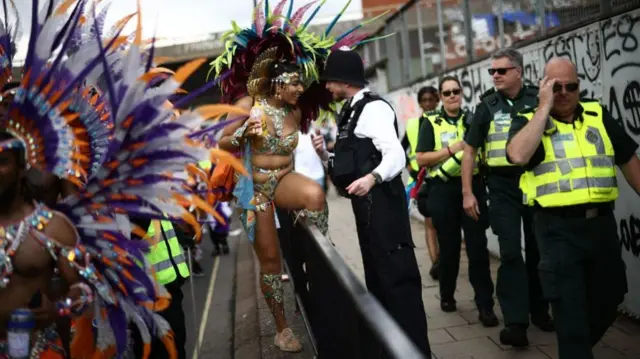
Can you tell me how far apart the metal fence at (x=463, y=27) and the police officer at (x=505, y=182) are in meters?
0.98

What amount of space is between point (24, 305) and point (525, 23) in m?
6.04

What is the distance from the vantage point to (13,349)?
2830 millimetres

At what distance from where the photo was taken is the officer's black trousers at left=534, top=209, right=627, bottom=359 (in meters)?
4.18

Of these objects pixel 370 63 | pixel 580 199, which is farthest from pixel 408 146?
pixel 370 63

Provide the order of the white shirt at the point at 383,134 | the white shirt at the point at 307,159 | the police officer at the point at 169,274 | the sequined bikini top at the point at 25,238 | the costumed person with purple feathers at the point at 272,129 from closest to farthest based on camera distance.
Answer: the sequined bikini top at the point at 25,238
the police officer at the point at 169,274
the white shirt at the point at 383,134
the costumed person with purple feathers at the point at 272,129
the white shirt at the point at 307,159

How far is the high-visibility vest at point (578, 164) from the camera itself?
168 inches

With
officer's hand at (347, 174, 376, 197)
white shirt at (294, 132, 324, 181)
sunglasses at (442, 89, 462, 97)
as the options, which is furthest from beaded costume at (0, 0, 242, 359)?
white shirt at (294, 132, 324, 181)

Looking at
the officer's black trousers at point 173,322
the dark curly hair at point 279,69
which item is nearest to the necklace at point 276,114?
the dark curly hair at point 279,69

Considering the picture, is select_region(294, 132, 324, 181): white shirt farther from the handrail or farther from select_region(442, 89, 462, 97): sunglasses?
the handrail

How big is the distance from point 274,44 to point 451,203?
2.15 meters

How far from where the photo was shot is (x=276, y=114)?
211 inches

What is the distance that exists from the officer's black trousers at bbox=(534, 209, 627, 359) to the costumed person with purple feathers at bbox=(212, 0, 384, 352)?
168 cm

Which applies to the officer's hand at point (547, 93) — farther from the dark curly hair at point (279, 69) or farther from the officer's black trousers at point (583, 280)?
the dark curly hair at point (279, 69)

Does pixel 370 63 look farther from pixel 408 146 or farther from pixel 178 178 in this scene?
pixel 178 178
